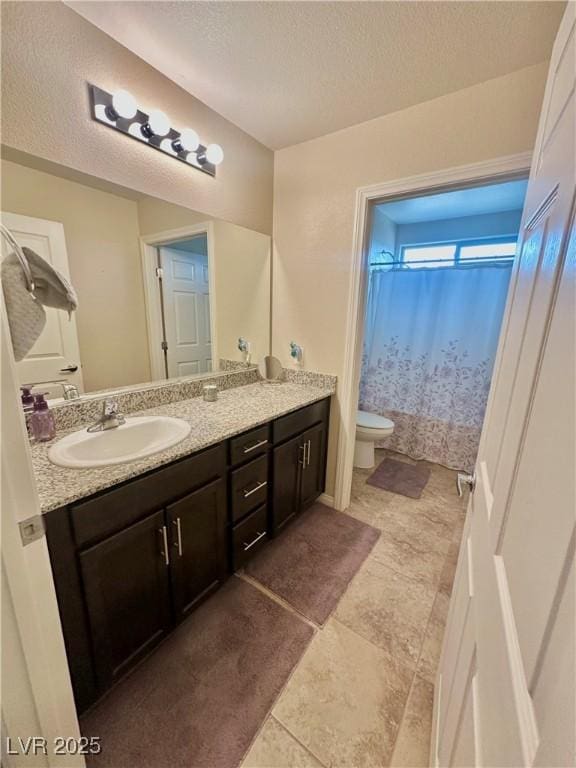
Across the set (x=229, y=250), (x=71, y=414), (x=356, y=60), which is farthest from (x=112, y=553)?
(x=356, y=60)

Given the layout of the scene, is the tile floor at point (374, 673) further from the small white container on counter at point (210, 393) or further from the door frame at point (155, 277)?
the door frame at point (155, 277)

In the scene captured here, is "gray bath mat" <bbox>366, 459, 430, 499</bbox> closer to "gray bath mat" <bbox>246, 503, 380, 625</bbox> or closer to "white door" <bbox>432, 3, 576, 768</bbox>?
"gray bath mat" <bbox>246, 503, 380, 625</bbox>

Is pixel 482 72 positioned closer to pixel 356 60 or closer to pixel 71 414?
pixel 356 60

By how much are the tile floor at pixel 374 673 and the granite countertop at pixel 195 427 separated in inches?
38.4

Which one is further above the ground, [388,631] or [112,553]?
[112,553]

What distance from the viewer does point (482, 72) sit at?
1321mm

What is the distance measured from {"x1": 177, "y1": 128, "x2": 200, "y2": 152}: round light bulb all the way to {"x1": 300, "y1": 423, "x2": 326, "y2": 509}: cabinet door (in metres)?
1.60

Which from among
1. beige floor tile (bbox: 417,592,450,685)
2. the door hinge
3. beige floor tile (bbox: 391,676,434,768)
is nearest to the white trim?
beige floor tile (bbox: 417,592,450,685)

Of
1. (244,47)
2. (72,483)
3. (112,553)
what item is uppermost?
(244,47)

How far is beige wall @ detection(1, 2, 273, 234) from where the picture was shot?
102 cm

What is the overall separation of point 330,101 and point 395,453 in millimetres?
2774

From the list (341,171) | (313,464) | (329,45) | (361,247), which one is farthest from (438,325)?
(329,45)

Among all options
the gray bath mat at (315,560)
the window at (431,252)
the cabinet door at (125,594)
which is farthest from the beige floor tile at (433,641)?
the window at (431,252)

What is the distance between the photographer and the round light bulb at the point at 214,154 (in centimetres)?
157
